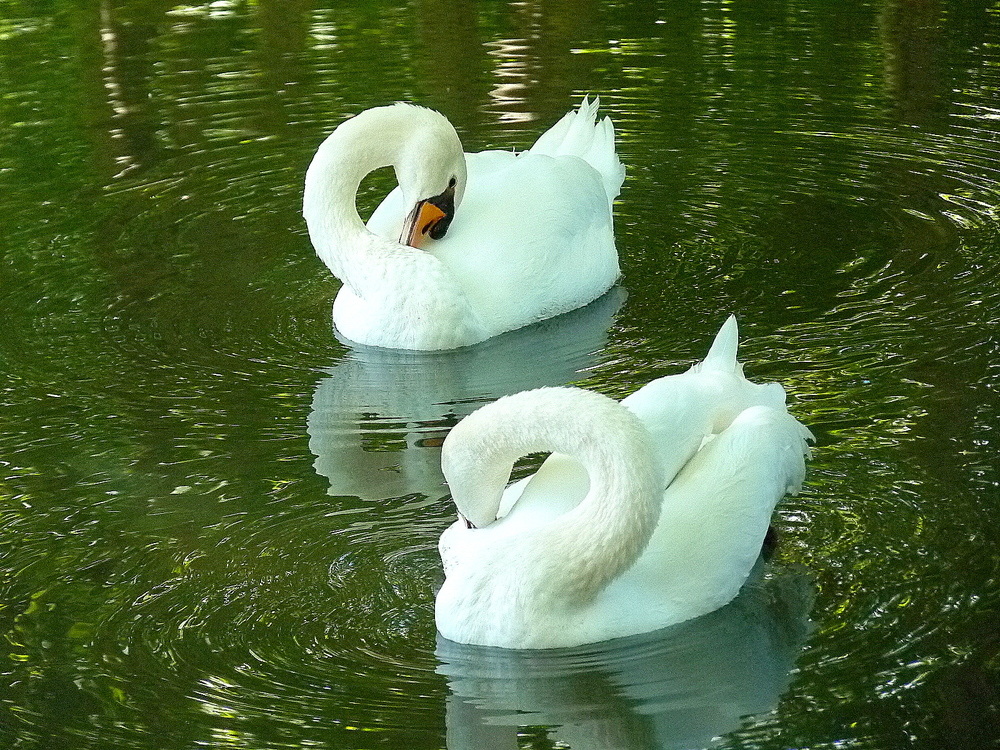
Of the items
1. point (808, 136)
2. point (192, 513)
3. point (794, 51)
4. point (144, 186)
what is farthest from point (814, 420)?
point (794, 51)

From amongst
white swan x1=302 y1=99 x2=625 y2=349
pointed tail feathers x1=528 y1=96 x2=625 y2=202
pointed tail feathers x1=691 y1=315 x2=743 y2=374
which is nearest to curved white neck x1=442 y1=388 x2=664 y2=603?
pointed tail feathers x1=691 y1=315 x2=743 y2=374

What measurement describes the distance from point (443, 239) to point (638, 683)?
4417 mm

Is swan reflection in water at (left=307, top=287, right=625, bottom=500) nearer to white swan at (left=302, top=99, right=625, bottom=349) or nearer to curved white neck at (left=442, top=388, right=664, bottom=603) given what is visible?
white swan at (left=302, top=99, right=625, bottom=349)

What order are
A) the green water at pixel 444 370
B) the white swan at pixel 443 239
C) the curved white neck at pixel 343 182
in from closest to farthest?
1. the green water at pixel 444 370
2. the white swan at pixel 443 239
3. the curved white neck at pixel 343 182

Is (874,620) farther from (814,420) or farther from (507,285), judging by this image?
(507,285)

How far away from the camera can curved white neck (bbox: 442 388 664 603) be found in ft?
18.0

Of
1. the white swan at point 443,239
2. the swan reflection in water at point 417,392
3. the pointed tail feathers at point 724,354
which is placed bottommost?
the swan reflection in water at point 417,392

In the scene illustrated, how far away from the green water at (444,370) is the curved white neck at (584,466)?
30 centimetres

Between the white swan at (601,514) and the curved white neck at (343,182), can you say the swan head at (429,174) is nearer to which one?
the curved white neck at (343,182)

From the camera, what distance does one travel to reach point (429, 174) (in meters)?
9.30

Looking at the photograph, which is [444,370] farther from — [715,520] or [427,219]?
[715,520]

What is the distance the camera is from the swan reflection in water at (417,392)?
738cm

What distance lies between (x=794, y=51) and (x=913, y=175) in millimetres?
3587

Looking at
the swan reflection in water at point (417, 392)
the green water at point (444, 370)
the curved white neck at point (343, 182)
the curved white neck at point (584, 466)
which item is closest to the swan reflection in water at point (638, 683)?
the green water at point (444, 370)
